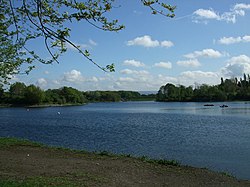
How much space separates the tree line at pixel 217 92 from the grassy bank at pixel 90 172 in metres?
151

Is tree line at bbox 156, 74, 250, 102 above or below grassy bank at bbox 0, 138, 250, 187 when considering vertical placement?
above

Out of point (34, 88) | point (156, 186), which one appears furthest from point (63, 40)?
point (34, 88)

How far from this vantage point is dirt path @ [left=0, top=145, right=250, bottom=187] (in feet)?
32.9

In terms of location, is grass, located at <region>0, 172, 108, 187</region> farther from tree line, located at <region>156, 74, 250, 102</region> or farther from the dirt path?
tree line, located at <region>156, 74, 250, 102</region>

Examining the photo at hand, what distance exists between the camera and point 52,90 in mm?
178250

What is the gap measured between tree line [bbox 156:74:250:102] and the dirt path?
150908mm

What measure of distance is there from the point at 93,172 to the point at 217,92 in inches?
6322

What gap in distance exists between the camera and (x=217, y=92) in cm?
16388

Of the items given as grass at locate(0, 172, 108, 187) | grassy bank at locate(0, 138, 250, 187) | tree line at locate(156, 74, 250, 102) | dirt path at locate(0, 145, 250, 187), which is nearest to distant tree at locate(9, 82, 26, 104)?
tree line at locate(156, 74, 250, 102)

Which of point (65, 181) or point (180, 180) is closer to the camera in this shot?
point (65, 181)

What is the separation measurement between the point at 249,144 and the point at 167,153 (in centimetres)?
845

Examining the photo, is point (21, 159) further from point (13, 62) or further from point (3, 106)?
point (3, 106)

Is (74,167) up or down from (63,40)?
down

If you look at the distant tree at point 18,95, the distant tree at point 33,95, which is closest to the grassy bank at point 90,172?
the distant tree at point 33,95
